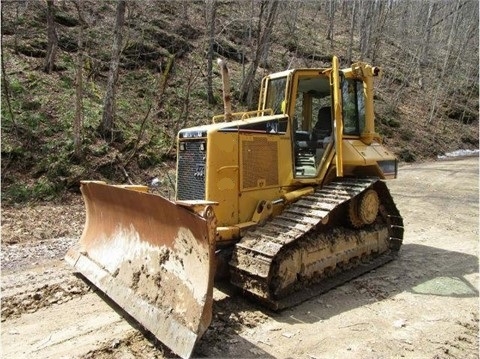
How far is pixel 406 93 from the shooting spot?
28438 mm

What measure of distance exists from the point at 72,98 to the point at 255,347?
398 inches

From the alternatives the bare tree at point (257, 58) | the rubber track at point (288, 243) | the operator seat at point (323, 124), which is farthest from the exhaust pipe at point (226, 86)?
→ the bare tree at point (257, 58)

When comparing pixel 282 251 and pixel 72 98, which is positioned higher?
pixel 72 98

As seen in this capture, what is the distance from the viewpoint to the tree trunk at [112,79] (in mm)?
10719

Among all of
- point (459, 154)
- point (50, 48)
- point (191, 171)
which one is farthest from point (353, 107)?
point (459, 154)

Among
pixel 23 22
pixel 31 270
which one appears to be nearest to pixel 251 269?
pixel 31 270

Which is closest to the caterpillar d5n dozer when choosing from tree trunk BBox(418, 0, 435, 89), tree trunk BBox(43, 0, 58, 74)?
tree trunk BBox(43, 0, 58, 74)

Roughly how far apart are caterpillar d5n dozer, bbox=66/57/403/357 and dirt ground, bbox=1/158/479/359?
21 centimetres

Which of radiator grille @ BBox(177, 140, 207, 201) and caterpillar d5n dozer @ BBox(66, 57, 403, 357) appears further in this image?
radiator grille @ BBox(177, 140, 207, 201)

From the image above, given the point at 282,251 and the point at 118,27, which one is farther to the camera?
the point at 118,27

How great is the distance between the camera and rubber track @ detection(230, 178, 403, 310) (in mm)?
4320

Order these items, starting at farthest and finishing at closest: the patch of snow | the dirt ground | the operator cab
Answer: the patch of snow
the operator cab
the dirt ground

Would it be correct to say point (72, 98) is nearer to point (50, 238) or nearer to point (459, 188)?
point (50, 238)

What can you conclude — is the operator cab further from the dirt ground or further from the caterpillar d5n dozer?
the dirt ground
